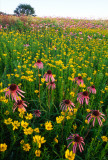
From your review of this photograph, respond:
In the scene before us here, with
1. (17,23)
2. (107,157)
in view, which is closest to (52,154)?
(107,157)

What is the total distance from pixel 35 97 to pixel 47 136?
2.19ft

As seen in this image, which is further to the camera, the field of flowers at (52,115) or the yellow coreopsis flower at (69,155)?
the field of flowers at (52,115)

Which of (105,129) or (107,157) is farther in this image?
(105,129)

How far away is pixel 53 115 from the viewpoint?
1.63 meters

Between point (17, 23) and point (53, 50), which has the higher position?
point (17, 23)

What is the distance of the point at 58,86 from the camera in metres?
2.03

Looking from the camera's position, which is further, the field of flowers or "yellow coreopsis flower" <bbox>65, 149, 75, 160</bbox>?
the field of flowers

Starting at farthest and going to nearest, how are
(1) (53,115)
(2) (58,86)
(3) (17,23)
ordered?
(3) (17,23) → (2) (58,86) → (1) (53,115)

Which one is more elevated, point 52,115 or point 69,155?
point 69,155

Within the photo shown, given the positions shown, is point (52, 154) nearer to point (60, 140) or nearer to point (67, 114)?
point (60, 140)


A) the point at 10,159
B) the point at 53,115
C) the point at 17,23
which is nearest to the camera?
the point at 10,159

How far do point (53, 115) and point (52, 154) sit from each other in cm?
49

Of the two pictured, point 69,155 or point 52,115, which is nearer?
point 69,155

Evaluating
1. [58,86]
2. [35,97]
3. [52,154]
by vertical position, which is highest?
[58,86]
